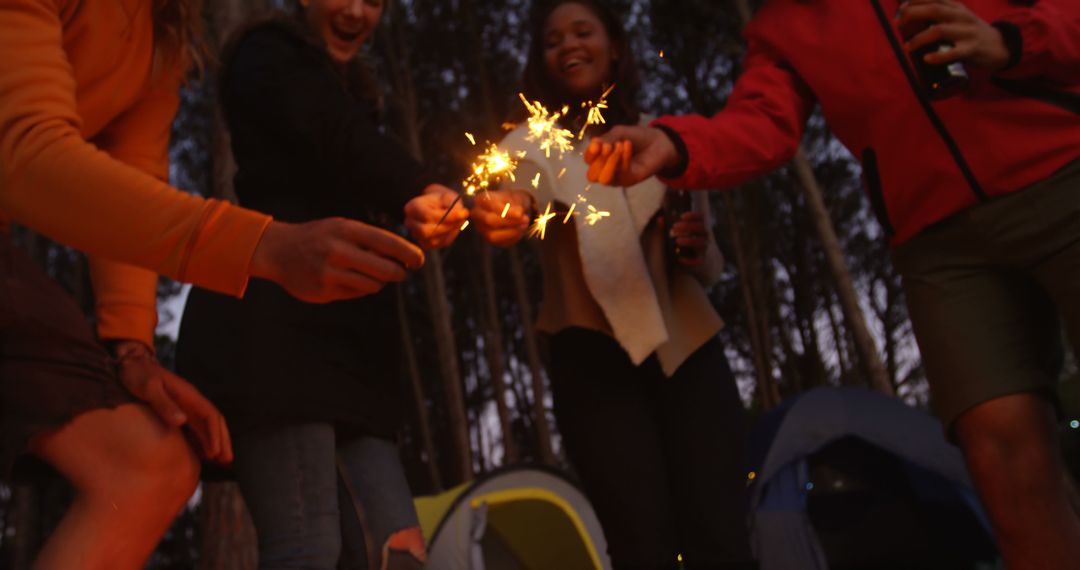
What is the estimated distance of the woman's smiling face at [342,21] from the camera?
8.02ft

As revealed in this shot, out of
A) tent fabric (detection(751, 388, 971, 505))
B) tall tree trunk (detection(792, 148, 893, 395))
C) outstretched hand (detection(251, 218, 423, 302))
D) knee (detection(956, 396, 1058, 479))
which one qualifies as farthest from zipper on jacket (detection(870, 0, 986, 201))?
tall tree trunk (detection(792, 148, 893, 395))

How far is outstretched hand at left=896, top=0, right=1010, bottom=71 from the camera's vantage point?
180 cm

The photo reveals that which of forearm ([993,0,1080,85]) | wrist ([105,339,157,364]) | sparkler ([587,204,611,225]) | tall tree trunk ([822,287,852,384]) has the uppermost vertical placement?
forearm ([993,0,1080,85])

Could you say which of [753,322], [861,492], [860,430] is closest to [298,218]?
[860,430]

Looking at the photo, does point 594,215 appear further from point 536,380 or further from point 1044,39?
point 536,380

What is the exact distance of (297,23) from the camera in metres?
2.23

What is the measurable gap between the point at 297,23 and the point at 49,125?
1.04m

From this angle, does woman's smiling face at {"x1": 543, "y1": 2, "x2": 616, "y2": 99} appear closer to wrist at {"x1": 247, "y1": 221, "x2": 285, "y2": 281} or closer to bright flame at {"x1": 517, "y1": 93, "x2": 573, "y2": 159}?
bright flame at {"x1": 517, "y1": 93, "x2": 573, "y2": 159}

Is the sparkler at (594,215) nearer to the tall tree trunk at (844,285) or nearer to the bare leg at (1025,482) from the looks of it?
the bare leg at (1025,482)

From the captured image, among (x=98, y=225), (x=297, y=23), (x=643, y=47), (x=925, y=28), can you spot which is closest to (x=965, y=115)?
(x=925, y=28)

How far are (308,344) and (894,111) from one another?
5.05 feet

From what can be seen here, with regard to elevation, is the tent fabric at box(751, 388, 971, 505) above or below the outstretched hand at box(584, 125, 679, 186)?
below

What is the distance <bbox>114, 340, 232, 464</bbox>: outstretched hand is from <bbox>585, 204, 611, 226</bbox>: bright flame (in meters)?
1.34

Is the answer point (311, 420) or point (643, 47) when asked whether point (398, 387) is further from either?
point (643, 47)
